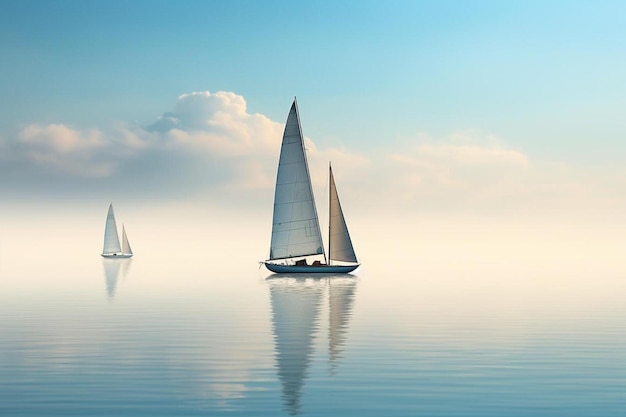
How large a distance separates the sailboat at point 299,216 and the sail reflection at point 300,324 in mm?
4270

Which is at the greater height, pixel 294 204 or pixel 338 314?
pixel 294 204

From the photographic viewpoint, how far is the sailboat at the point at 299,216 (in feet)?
344

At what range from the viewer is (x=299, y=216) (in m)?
106

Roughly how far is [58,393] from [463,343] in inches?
918

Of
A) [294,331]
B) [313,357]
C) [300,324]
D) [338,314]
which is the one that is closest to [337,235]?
[338,314]

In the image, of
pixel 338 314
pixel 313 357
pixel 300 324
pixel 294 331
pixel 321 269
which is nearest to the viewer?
pixel 313 357

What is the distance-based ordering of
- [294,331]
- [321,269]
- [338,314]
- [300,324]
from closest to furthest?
[294,331], [300,324], [338,314], [321,269]

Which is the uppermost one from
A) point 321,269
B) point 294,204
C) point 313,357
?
point 294,204

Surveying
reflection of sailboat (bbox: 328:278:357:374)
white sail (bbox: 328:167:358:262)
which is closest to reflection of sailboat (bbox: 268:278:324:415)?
reflection of sailboat (bbox: 328:278:357:374)

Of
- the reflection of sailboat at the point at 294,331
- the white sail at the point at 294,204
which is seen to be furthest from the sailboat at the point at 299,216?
the reflection of sailboat at the point at 294,331

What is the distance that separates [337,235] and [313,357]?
66.9 m

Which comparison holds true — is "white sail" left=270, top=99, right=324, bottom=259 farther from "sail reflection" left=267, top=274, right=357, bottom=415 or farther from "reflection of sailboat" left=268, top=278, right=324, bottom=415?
"reflection of sailboat" left=268, top=278, right=324, bottom=415

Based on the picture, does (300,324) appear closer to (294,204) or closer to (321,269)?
(294,204)

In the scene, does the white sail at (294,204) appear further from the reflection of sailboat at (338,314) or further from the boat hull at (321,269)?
the reflection of sailboat at (338,314)
